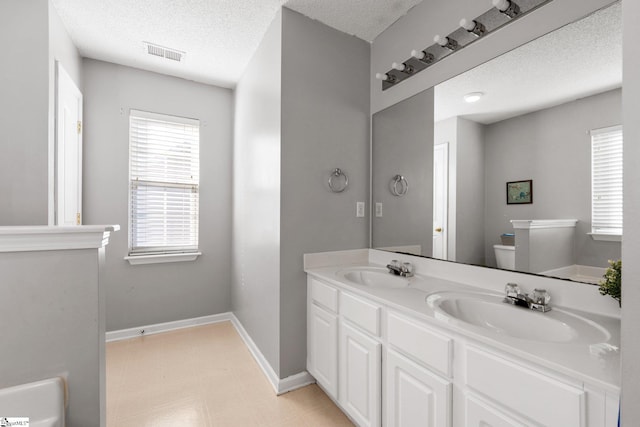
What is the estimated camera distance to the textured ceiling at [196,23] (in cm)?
193

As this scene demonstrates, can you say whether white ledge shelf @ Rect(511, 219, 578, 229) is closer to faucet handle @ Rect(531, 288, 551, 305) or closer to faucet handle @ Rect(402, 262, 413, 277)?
faucet handle @ Rect(531, 288, 551, 305)

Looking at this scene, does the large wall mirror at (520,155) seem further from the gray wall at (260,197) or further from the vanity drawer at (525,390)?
the gray wall at (260,197)

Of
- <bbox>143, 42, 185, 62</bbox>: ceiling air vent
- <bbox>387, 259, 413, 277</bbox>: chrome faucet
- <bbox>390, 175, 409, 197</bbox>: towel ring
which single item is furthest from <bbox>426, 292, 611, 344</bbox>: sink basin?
<bbox>143, 42, 185, 62</bbox>: ceiling air vent

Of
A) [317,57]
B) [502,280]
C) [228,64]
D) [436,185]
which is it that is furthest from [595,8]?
[228,64]

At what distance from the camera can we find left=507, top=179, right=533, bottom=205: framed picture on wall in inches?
54.3

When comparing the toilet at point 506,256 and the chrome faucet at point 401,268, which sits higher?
the toilet at point 506,256

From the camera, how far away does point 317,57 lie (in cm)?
208

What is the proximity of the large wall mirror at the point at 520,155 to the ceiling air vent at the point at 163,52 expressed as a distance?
208cm

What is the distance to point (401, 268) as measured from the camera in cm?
185

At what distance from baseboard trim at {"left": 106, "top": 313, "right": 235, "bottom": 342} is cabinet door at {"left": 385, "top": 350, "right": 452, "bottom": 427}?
7.88ft

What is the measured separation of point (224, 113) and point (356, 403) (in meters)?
3.09

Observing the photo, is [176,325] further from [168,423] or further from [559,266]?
[559,266]

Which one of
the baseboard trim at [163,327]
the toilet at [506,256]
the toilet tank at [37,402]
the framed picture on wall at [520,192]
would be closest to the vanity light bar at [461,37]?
the framed picture on wall at [520,192]

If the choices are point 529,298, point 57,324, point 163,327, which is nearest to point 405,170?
point 529,298
